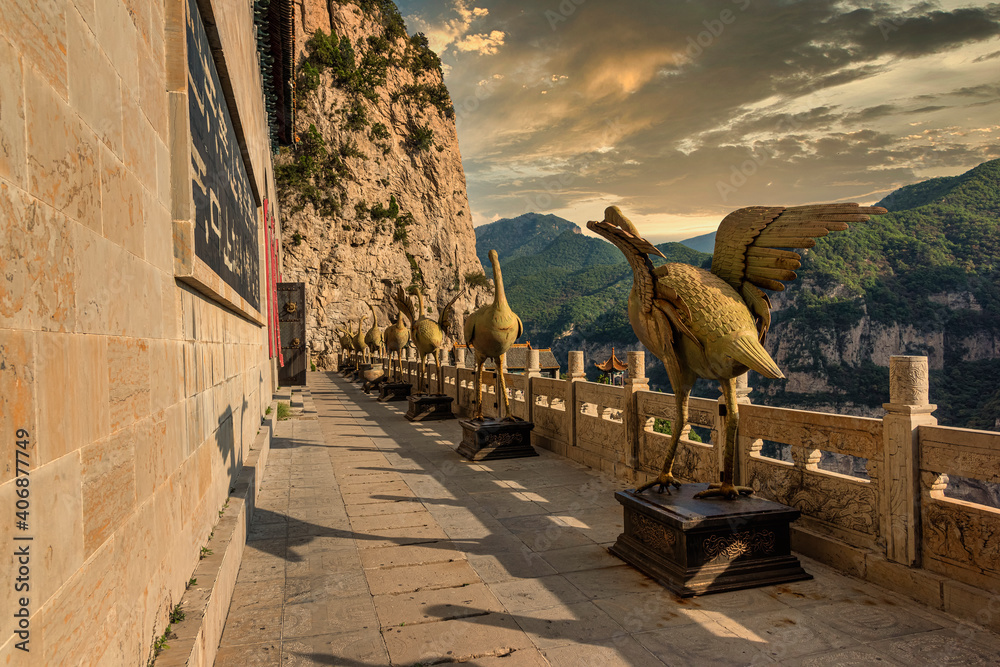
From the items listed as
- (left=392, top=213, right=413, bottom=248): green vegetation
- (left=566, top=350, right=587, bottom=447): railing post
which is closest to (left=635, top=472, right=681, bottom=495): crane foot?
(left=566, top=350, right=587, bottom=447): railing post

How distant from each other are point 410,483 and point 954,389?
161 ft

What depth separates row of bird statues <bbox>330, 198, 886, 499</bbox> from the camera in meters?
4.28

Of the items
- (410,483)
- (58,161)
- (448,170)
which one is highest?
(448,170)

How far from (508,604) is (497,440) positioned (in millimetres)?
5291

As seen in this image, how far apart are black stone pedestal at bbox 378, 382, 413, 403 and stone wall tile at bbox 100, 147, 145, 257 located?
16685 mm

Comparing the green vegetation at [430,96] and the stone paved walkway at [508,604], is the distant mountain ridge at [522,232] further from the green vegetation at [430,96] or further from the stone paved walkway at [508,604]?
the stone paved walkway at [508,604]

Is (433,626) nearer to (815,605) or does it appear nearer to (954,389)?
(815,605)

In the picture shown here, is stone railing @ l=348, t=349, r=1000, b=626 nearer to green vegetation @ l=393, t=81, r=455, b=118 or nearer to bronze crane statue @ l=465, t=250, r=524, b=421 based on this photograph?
bronze crane statue @ l=465, t=250, r=524, b=421

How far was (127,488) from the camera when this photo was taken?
232cm

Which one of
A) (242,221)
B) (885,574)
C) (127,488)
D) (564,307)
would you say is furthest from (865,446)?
(564,307)

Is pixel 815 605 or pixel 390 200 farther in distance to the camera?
pixel 390 200

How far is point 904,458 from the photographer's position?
4.35 m

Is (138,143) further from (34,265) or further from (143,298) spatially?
(34,265)

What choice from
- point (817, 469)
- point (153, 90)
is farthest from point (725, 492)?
point (153, 90)
